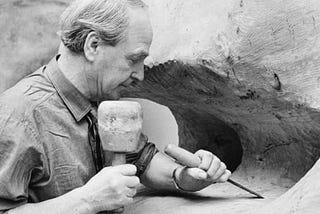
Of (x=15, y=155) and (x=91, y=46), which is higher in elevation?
(x=91, y=46)

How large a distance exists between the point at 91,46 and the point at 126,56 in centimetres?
6

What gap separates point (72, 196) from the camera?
1.48 m

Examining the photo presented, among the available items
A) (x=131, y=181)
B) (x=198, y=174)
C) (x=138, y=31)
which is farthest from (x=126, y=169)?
(x=138, y=31)

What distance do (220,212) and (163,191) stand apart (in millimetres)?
194

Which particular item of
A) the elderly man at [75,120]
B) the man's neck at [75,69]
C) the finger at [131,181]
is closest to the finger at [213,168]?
the elderly man at [75,120]

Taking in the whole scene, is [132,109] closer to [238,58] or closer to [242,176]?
[238,58]

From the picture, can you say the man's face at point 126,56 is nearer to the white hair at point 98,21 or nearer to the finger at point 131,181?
the white hair at point 98,21

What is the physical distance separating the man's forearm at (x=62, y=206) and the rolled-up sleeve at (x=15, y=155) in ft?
0.08

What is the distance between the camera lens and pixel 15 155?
1.48m

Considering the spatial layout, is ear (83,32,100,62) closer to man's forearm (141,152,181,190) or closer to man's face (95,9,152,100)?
man's face (95,9,152,100)

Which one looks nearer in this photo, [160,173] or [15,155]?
[15,155]

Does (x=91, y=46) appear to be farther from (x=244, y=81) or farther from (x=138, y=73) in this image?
(x=244, y=81)

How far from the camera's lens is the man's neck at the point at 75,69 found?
1552 millimetres

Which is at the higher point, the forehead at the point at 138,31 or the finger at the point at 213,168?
the forehead at the point at 138,31
